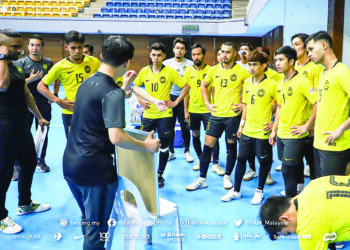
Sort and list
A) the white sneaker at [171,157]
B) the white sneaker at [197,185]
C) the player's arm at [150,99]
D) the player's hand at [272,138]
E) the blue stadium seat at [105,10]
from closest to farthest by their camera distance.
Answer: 1. the player's arm at [150,99]
2. the player's hand at [272,138]
3. the white sneaker at [197,185]
4. the white sneaker at [171,157]
5. the blue stadium seat at [105,10]

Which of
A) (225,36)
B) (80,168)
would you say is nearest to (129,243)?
(80,168)

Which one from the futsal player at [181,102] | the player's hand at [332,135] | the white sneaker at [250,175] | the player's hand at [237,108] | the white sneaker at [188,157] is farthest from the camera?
the white sneaker at [188,157]

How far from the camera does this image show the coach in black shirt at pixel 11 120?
310 cm

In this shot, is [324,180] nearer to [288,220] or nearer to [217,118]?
[288,220]

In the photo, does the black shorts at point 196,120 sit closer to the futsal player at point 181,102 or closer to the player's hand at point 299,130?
the futsal player at point 181,102

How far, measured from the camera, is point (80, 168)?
216 cm

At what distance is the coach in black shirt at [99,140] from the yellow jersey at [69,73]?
7.63 feet

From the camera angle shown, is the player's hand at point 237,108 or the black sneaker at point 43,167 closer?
the player's hand at point 237,108

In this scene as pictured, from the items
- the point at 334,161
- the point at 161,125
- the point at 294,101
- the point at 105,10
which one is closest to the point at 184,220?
the point at 161,125

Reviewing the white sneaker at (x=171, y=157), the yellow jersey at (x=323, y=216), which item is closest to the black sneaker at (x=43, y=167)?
the white sneaker at (x=171, y=157)

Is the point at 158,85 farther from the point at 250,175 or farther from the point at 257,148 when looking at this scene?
the point at 250,175

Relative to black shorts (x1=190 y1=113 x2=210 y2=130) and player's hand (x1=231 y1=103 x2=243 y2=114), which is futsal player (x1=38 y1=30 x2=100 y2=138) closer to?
black shorts (x1=190 y1=113 x2=210 y2=130)

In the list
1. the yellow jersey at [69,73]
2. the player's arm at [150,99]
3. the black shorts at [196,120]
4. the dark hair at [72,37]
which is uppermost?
the dark hair at [72,37]

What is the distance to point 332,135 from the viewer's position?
9.41 feet
